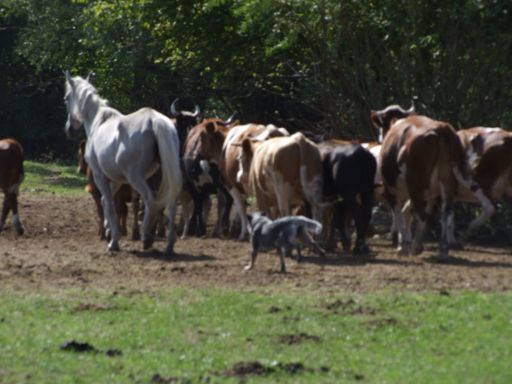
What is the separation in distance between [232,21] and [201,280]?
1120cm

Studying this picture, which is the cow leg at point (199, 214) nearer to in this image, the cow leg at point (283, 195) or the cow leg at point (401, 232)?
the cow leg at point (283, 195)

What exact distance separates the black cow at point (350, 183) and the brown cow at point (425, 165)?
279mm

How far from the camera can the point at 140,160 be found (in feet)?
55.4

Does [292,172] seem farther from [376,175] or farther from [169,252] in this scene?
[376,175]

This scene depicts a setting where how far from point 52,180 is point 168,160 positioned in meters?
18.0

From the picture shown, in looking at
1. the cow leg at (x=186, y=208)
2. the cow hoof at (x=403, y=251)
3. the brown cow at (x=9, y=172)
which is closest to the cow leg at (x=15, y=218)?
the brown cow at (x=9, y=172)

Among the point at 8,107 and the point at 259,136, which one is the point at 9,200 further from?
the point at 8,107

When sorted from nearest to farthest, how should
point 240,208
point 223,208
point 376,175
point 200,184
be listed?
point 376,175, point 240,208, point 200,184, point 223,208

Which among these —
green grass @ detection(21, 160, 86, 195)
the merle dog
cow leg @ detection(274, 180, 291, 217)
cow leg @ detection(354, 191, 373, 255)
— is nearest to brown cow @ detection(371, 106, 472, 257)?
cow leg @ detection(354, 191, 373, 255)

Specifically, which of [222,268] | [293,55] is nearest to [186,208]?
[293,55]

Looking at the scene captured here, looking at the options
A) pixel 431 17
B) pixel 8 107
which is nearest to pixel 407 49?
pixel 431 17

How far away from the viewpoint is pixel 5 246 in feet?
59.7

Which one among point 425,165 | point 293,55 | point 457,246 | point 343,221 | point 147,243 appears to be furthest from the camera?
point 293,55

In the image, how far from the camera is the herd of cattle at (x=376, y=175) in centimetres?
1628
